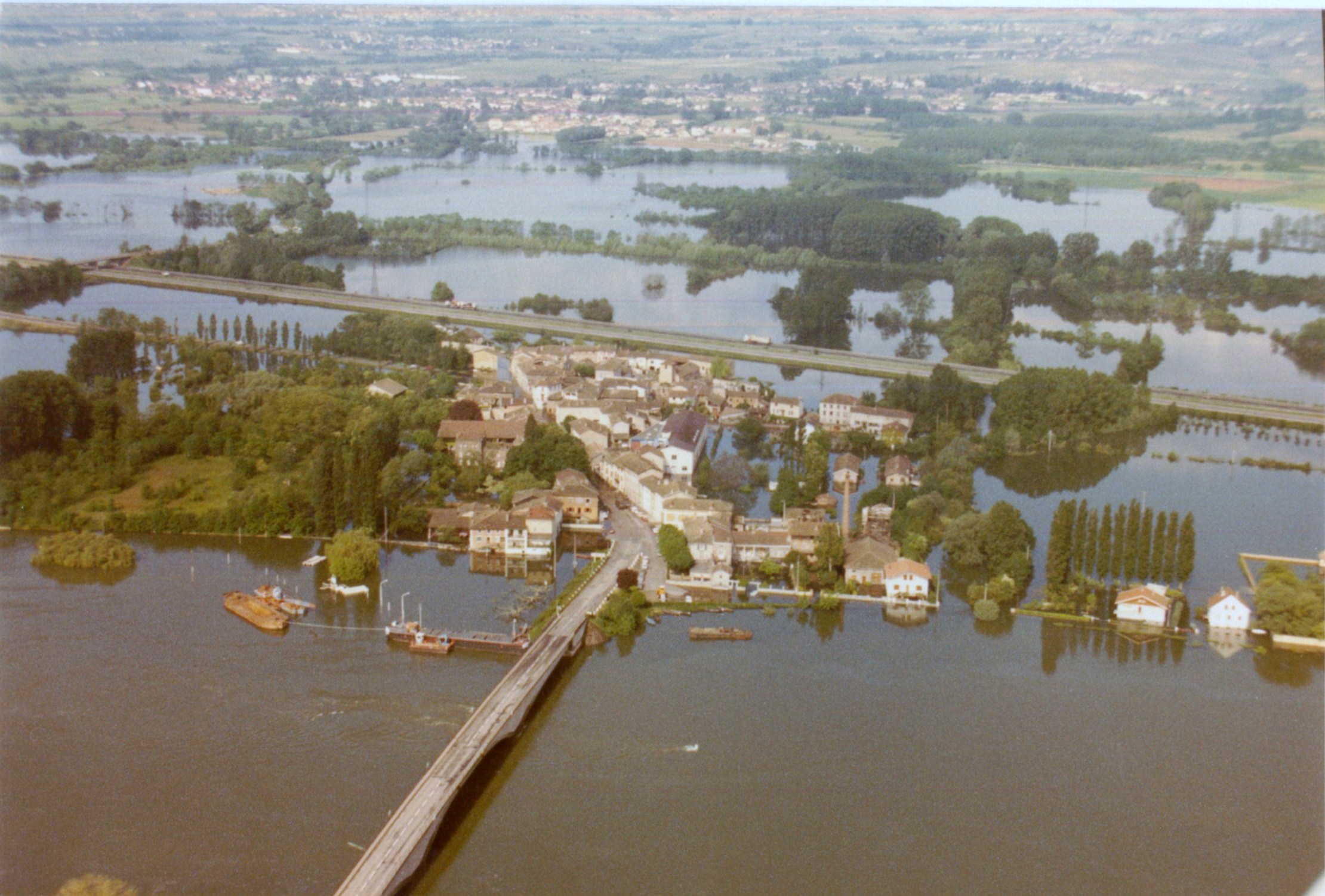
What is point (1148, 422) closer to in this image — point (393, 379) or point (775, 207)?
point (393, 379)

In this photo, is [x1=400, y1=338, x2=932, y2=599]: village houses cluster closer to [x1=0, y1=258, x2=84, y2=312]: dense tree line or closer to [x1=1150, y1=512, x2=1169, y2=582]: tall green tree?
[x1=1150, y1=512, x2=1169, y2=582]: tall green tree

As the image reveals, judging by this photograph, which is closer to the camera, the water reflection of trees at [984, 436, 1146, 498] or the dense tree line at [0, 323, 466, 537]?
the dense tree line at [0, 323, 466, 537]

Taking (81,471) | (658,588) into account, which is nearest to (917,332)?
(658,588)

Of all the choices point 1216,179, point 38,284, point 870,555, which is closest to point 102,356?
point 38,284

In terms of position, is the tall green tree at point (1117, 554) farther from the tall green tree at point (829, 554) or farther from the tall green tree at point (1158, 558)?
the tall green tree at point (829, 554)

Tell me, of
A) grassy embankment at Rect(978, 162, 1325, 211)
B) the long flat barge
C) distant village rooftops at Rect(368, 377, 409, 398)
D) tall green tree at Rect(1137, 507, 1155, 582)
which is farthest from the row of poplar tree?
grassy embankment at Rect(978, 162, 1325, 211)

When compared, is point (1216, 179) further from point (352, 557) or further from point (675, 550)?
point (352, 557)
